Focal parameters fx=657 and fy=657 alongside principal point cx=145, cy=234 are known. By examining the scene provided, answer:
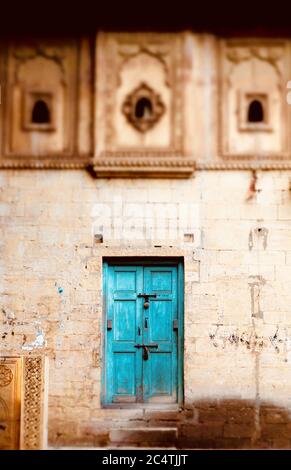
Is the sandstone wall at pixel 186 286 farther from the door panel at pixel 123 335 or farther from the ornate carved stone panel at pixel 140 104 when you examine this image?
the ornate carved stone panel at pixel 140 104

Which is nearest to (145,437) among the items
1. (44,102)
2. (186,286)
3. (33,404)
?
(33,404)

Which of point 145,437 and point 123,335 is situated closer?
point 145,437

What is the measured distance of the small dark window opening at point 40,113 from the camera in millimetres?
8531

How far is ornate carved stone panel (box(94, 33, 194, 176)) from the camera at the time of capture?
8.31 m

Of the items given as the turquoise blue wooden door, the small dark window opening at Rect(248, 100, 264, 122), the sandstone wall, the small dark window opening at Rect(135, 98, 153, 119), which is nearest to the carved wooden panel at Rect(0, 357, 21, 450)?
the sandstone wall

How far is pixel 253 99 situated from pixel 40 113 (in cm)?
277

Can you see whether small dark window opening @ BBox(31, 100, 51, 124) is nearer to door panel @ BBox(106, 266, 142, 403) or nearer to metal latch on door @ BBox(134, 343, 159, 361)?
door panel @ BBox(106, 266, 142, 403)

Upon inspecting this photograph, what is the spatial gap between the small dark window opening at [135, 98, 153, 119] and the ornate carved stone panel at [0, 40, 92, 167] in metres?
0.64

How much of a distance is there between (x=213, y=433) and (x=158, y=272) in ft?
6.84

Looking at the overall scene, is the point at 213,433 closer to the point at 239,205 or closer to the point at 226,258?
the point at 226,258

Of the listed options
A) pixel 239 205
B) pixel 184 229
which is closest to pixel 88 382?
pixel 184 229

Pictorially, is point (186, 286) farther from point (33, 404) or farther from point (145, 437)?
point (33, 404)

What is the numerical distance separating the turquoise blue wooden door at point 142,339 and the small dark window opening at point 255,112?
226 cm

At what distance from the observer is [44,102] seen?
28.0 ft
